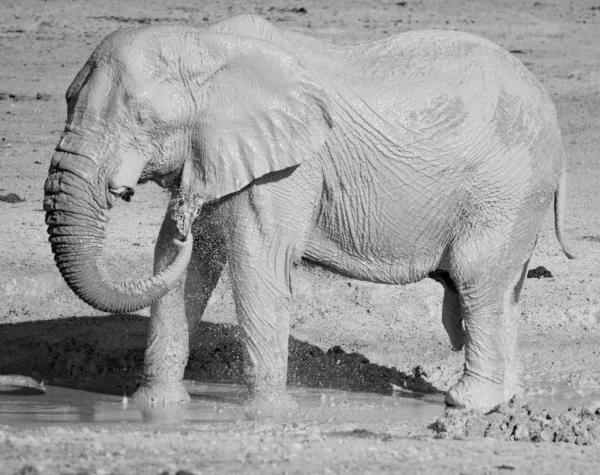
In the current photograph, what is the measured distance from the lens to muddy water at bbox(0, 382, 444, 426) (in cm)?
805

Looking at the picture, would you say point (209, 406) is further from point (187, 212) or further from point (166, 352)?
point (187, 212)

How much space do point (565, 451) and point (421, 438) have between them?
634 mm

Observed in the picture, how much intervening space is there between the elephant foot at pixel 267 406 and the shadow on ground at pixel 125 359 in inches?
44.1

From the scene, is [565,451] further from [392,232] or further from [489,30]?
[489,30]

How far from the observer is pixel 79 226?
716 centimetres

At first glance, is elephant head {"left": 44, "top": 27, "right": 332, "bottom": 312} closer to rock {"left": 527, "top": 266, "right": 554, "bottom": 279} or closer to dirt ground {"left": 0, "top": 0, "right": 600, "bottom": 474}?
dirt ground {"left": 0, "top": 0, "right": 600, "bottom": 474}

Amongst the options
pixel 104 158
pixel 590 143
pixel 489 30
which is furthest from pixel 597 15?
pixel 104 158

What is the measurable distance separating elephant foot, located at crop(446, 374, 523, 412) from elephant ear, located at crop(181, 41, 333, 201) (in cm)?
159

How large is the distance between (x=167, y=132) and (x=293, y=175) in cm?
70

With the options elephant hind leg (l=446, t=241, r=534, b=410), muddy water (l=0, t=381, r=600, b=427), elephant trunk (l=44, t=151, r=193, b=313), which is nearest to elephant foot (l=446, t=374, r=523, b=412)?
elephant hind leg (l=446, t=241, r=534, b=410)

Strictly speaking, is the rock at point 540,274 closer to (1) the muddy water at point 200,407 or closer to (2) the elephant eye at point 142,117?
(1) the muddy water at point 200,407

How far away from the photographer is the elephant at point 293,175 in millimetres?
7363

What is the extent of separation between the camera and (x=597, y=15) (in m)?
19.9

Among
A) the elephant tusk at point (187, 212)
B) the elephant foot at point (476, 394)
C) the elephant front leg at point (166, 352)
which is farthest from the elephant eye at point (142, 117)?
the elephant foot at point (476, 394)
